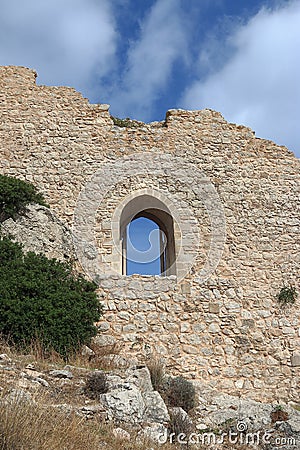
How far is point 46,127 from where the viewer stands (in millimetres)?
10234

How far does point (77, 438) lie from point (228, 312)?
5.78m

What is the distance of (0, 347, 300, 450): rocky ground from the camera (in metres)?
4.62

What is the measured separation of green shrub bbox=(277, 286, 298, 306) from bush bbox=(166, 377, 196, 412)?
3466 millimetres

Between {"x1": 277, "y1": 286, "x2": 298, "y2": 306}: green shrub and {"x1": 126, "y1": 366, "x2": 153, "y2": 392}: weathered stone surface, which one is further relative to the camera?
{"x1": 277, "y1": 286, "x2": 298, "y2": 306}: green shrub

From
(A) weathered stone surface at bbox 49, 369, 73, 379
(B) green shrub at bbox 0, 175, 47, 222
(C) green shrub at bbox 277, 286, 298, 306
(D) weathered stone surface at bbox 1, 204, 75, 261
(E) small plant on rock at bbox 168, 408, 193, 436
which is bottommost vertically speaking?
(E) small plant on rock at bbox 168, 408, 193, 436

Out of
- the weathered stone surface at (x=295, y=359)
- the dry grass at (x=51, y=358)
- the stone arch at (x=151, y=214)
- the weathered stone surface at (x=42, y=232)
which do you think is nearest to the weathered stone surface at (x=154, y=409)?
the dry grass at (x=51, y=358)

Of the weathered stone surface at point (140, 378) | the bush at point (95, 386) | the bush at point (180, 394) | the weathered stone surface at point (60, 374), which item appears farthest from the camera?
the bush at point (180, 394)

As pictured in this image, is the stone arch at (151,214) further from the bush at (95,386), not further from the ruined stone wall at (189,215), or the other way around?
the bush at (95,386)

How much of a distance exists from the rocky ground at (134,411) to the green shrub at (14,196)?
318 cm

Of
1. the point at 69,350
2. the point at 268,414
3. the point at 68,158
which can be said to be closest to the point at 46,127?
the point at 68,158

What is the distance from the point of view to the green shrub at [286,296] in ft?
30.7

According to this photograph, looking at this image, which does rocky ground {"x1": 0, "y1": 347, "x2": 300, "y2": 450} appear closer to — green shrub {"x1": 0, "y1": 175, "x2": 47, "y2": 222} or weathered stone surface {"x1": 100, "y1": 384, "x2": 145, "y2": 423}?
weathered stone surface {"x1": 100, "y1": 384, "x2": 145, "y2": 423}

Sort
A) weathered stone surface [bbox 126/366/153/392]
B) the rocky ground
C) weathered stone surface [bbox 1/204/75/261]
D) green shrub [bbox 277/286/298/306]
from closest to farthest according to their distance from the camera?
the rocky ground < weathered stone surface [bbox 126/366/153/392] < weathered stone surface [bbox 1/204/75/261] < green shrub [bbox 277/286/298/306]

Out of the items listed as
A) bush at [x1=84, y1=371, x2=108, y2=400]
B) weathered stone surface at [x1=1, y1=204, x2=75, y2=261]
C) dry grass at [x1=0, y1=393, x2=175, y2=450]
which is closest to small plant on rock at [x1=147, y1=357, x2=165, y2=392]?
bush at [x1=84, y1=371, x2=108, y2=400]
